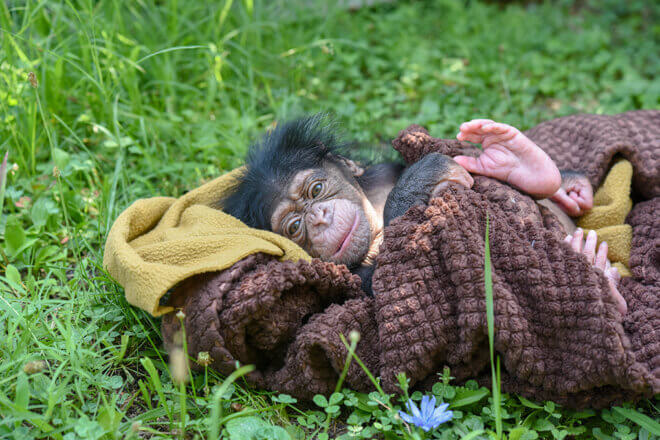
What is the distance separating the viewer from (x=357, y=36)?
17.8 ft

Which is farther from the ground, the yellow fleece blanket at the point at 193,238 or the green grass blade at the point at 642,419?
the yellow fleece blanket at the point at 193,238

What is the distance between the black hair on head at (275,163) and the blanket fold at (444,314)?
0.54 metres

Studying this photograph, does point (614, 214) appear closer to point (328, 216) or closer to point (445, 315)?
point (445, 315)

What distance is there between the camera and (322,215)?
112 inches

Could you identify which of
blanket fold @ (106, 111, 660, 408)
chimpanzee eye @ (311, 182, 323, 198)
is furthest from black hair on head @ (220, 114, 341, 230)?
blanket fold @ (106, 111, 660, 408)

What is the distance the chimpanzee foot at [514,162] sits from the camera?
2740 mm

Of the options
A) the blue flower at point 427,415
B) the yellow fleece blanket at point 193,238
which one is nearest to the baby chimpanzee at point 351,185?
the yellow fleece blanket at point 193,238

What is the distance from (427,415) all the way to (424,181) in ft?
3.50

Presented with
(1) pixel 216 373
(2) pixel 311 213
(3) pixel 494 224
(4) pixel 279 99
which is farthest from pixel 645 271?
(4) pixel 279 99

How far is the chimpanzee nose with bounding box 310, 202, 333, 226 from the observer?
284 cm

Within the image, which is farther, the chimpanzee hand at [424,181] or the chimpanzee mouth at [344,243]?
the chimpanzee mouth at [344,243]

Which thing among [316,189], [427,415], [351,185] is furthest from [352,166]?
[427,415]

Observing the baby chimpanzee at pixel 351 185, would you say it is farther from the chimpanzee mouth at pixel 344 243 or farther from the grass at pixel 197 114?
the grass at pixel 197 114

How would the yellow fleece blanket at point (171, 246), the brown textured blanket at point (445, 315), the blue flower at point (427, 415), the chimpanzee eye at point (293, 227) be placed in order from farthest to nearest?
the chimpanzee eye at point (293, 227)
the yellow fleece blanket at point (171, 246)
the brown textured blanket at point (445, 315)
the blue flower at point (427, 415)
